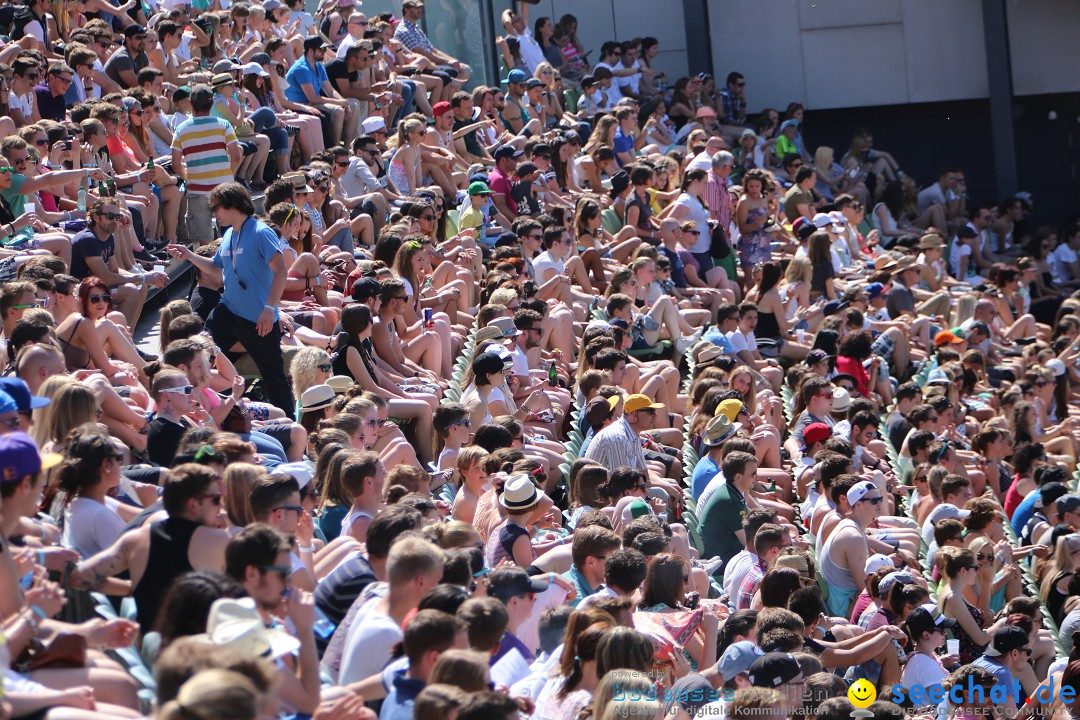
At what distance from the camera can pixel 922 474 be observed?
960cm

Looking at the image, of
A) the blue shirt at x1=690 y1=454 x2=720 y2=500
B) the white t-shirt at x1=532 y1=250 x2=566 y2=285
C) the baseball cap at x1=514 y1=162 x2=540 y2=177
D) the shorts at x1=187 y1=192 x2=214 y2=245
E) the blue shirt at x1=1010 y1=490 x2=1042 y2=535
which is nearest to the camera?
the blue shirt at x1=690 y1=454 x2=720 y2=500

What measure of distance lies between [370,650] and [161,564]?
72 centimetres

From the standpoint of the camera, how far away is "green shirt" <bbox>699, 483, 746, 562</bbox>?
787cm

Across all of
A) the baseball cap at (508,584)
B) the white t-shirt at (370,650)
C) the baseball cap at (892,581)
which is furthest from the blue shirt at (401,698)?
the baseball cap at (892,581)

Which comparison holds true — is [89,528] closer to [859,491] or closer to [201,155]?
[859,491]

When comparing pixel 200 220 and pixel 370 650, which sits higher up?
pixel 200 220

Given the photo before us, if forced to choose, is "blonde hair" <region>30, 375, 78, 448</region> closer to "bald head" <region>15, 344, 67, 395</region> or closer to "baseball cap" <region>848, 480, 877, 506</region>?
"bald head" <region>15, 344, 67, 395</region>

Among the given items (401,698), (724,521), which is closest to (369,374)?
(724,521)

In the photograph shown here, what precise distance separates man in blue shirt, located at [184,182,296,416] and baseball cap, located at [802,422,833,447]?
3.68 m

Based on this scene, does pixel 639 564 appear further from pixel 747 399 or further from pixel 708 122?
pixel 708 122

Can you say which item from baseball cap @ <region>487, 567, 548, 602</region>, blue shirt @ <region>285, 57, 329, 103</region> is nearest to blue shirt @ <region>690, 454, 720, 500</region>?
baseball cap @ <region>487, 567, 548, 602</region>

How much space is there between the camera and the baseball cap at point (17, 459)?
425 centimetres

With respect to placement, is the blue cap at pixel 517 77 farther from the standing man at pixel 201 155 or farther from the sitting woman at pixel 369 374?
the sitting woman at pixel 369 374

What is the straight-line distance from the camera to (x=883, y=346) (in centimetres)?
1232
